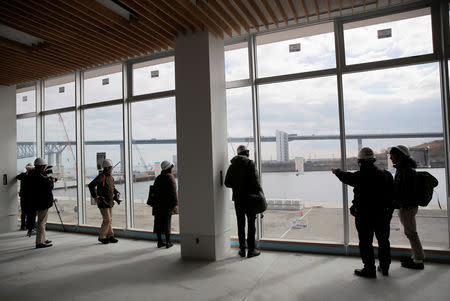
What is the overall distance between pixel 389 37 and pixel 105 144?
18.4 ft

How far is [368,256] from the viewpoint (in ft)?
11.6

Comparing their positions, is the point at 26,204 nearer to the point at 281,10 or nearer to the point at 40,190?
the point at 40,190

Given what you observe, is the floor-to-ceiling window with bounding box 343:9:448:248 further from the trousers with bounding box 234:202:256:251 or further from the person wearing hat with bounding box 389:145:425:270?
the trousers with bounding box 234:202:256:251

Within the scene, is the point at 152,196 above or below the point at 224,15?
below

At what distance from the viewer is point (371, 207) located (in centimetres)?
346

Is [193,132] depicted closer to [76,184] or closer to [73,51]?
[73,51]

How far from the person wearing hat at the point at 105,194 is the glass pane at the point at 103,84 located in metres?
1.67

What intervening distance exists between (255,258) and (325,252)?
1.08m

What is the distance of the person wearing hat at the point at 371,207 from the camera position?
343cm

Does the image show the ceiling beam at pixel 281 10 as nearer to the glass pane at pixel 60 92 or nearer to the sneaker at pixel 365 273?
the sneaker at pixel 365 273

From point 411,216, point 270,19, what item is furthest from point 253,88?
point 411,216

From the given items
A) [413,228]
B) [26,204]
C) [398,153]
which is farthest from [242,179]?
[26,204]

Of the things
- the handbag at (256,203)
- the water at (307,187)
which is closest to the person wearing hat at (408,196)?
the water at (307,187)

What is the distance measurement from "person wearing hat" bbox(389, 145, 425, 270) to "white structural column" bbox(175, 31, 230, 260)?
237cm
